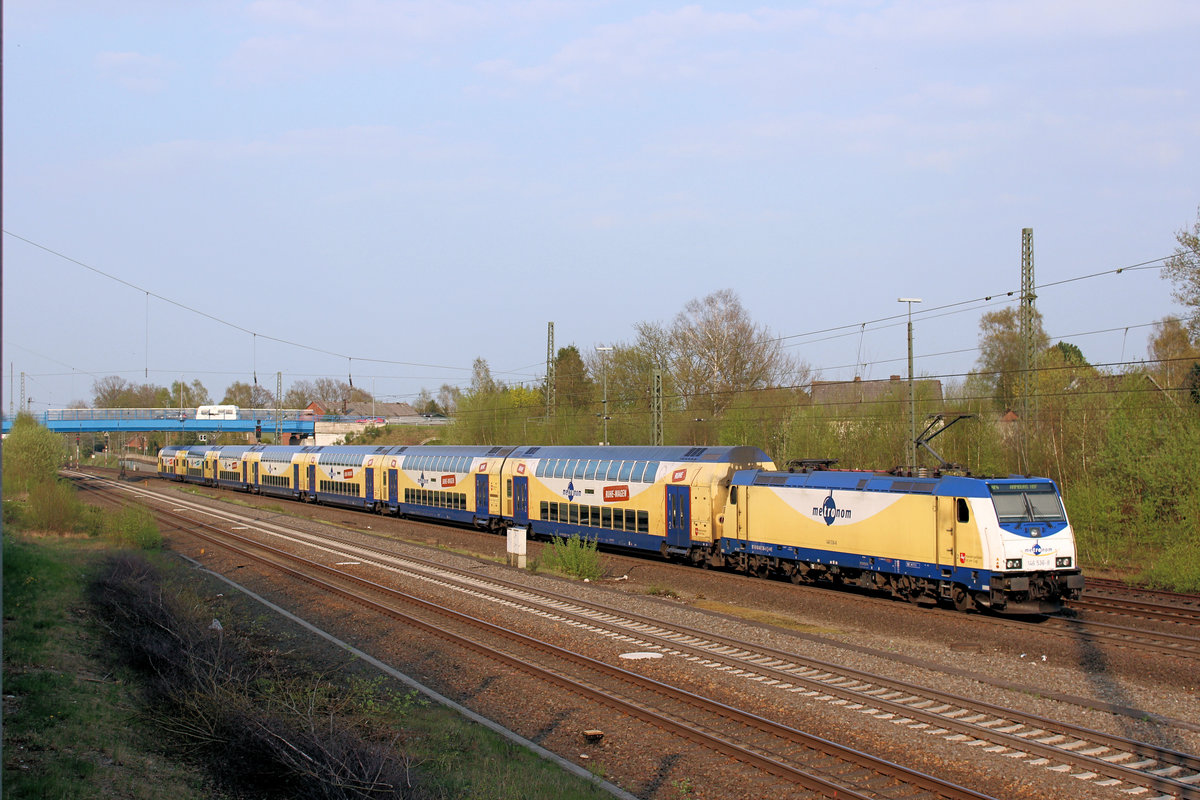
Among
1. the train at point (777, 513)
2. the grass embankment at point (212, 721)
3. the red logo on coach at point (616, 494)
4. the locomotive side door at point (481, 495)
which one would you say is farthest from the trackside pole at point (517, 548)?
the locomotive side door at point (481, 495)

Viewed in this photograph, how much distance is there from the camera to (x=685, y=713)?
11867mm

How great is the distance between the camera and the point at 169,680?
12500 mm

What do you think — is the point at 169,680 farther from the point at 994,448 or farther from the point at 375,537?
the point at 994,448

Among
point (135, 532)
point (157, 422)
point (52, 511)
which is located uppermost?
point (157, 422)

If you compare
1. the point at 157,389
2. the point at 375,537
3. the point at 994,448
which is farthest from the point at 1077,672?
the point at 157,389

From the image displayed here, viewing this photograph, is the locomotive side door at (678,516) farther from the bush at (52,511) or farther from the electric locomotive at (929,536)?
the bush at (52,511)

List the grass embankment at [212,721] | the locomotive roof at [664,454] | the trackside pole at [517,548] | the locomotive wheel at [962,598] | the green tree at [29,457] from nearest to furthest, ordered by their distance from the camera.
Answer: the grass embankment at [212,721]
the locomotive wheel at [962,598]
the locomotive roof at [664,454]
the trackside pole at [517,548]
the green tree at [29,457]

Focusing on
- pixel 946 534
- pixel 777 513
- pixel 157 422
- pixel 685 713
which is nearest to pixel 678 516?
pixel 777 513

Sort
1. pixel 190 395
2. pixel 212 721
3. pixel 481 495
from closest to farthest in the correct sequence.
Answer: pixel 212 721
pixel 481 495
pixel 190 395

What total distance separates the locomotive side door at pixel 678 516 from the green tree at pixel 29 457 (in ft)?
107

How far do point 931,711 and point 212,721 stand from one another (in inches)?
366

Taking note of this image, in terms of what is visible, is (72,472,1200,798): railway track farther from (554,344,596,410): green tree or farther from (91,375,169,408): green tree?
(91,375,169,408): green tree

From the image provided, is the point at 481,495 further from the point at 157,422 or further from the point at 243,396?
the point at 243,396

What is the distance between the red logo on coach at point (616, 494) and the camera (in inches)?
1146
